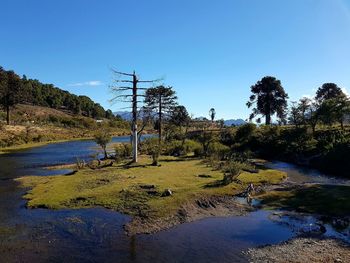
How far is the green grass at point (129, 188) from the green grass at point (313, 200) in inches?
124

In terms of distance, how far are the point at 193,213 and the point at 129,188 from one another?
588 cm

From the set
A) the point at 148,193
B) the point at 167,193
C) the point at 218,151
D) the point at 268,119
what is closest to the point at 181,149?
the point at 218,151

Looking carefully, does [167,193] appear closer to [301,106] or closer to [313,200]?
[313,200]

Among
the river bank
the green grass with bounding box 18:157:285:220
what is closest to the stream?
the river bank

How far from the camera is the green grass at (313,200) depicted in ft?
78.1

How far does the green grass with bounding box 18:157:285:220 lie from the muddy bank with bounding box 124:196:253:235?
61 centimetres

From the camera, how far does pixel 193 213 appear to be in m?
22.7

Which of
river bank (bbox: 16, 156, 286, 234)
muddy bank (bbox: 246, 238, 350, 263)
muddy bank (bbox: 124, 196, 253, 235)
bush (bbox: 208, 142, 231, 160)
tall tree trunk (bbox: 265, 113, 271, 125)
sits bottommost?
muddy bank (bbox: 246, 238, 350, 263)

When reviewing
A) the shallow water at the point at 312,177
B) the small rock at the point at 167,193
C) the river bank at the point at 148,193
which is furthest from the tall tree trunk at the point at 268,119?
the small rock at the point at 167,193

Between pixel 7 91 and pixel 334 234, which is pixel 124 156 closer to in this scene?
pixel 334 234

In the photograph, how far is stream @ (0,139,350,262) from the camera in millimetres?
16266

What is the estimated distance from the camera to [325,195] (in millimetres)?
27109

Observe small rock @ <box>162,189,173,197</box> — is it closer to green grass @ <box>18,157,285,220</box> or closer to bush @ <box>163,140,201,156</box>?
green grass @ <box>18,157,285,220</box>

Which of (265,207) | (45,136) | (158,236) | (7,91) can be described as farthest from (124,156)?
(7,91)
